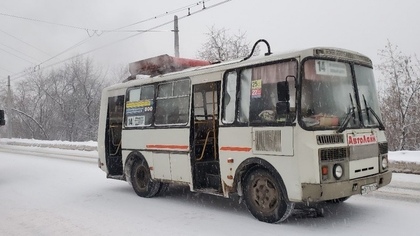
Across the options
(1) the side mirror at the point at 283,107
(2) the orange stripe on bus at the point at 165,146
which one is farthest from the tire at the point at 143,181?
(1) the side mirror at the point at 283,107

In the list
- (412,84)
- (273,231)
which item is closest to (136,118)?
(273,231)

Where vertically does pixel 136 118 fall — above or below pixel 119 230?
above

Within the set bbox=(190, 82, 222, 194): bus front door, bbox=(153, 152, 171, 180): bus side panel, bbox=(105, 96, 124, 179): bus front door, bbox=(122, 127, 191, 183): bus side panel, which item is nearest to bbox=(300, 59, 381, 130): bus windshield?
bbox=(190, 82, 222, 194): bus front door

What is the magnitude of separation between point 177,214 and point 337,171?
118 inches

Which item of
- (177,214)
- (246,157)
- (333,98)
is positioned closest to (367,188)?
(333,98)

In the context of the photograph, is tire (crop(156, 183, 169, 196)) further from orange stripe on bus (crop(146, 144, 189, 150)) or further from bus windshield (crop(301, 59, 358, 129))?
bus windshield (crop(301, 59, 358, 129))

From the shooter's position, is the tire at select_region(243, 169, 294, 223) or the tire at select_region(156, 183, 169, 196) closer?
the tire at select_region(243, 169, 294, 223)

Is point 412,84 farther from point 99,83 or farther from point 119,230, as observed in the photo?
point 99,83

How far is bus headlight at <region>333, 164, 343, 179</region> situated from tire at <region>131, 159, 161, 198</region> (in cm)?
440

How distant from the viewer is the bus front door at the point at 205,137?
8.02 m

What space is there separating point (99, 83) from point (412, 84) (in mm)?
41234

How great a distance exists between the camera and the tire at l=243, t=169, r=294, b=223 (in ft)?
20.6

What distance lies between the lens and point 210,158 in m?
8.34

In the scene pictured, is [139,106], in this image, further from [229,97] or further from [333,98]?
[333,98]
